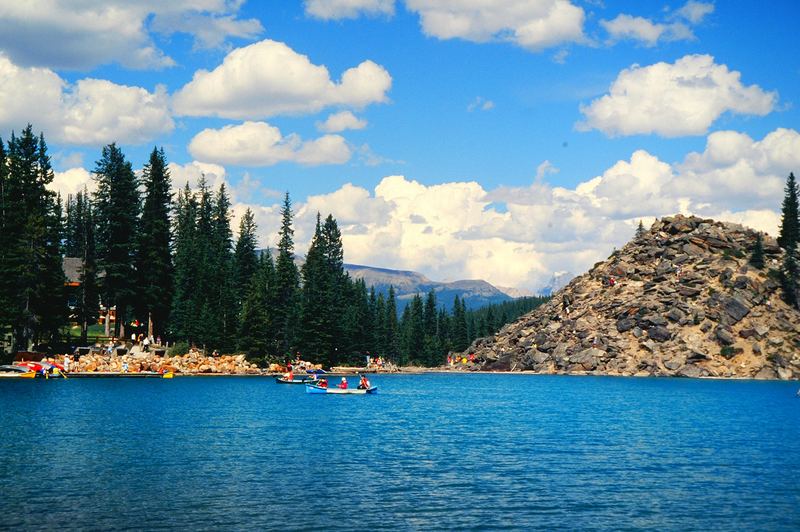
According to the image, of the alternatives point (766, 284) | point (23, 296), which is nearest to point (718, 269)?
point (766, 284)

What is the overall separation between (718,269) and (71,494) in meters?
182

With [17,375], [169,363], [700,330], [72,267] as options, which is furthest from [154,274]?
[700,330]

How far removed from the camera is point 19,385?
312 feet

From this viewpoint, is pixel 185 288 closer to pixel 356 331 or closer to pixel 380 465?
pixel 356 331

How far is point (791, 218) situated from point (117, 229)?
161793 millimetres

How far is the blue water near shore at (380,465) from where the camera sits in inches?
1324

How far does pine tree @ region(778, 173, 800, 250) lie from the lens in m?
196

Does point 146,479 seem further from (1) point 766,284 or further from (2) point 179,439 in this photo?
(1) point 766,284

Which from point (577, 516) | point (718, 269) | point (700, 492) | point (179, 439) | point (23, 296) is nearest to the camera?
point (577, 516)

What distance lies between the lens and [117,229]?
128m

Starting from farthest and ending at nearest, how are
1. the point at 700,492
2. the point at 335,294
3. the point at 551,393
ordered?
the point at 335,294, the point at 551,393, the point at 700,492

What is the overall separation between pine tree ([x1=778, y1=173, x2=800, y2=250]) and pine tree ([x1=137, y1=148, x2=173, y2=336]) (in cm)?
15017

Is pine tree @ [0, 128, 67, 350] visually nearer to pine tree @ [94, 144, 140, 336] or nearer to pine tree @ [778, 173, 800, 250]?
pine tree @ [94, 144, 140, 336]

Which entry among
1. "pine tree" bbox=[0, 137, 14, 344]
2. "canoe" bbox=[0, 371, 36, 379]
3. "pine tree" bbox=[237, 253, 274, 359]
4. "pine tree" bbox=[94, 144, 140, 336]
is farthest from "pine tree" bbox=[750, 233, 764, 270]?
"pine tree" bbox=[0, 137, 14, 344]
